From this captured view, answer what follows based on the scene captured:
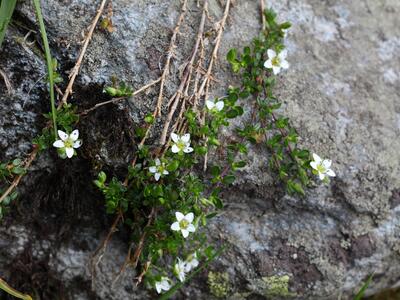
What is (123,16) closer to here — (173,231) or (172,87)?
(172,87)

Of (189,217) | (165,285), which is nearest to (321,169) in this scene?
(189,217)

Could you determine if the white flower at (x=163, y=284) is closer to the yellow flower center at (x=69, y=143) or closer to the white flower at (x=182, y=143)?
the white flower at (x=182, y=143)

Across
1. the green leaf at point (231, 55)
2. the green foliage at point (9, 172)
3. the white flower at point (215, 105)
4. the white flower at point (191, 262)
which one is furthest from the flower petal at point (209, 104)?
the green foliage at point (9, 172)

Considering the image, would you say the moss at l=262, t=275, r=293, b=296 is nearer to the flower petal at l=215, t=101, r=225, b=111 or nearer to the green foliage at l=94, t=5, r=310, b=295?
the green foliage at l=94, t=5, r=310, b=295

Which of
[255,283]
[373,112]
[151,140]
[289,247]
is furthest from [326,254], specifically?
[151,140]

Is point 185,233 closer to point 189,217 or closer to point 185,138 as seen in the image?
point 189,217
